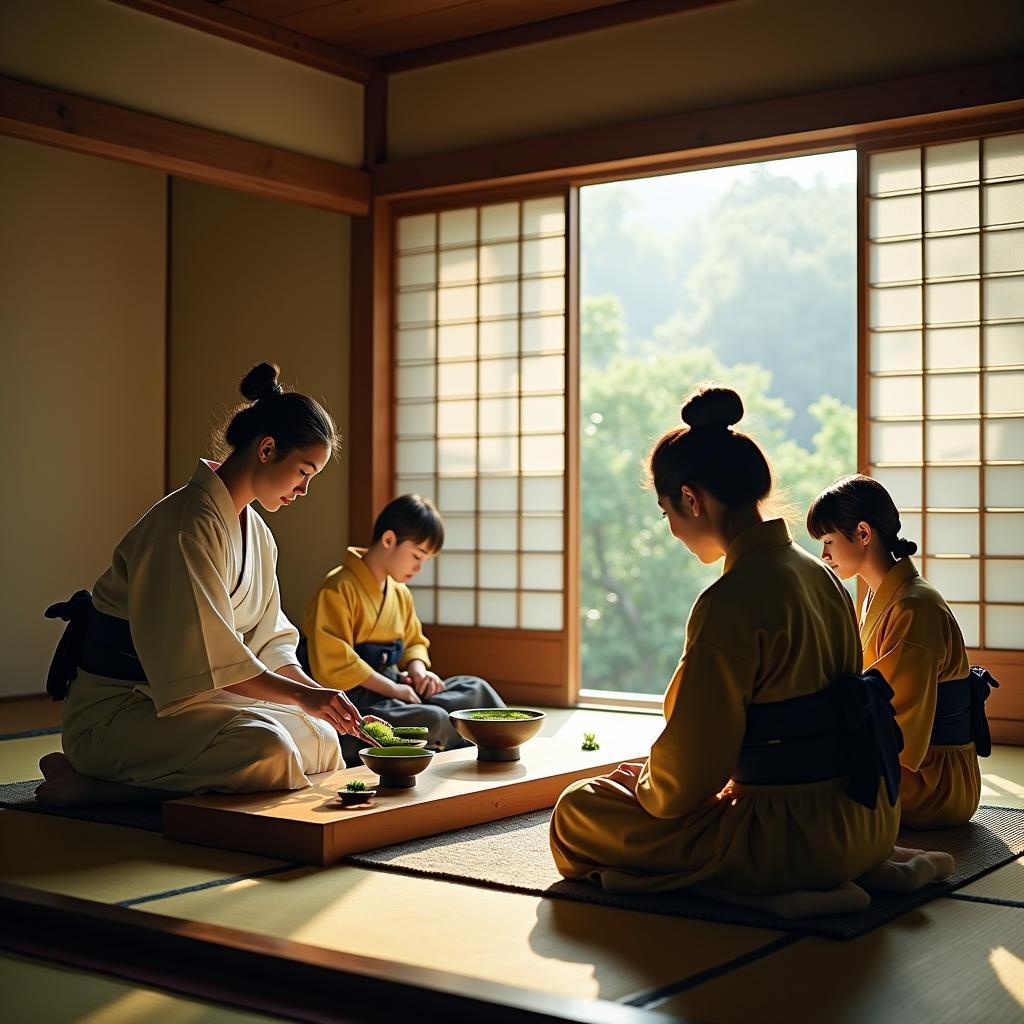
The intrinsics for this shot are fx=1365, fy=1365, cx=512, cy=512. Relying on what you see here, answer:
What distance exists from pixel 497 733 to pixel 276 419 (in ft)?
3.30

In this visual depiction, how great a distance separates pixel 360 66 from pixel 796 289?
10967 millimetres

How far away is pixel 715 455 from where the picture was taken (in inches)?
103

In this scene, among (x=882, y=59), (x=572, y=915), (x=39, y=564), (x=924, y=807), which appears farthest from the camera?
(x=39, y=564)

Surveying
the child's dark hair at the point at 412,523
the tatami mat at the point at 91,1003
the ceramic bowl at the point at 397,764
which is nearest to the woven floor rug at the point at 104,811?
the ceramic bowl at the point at 397,764

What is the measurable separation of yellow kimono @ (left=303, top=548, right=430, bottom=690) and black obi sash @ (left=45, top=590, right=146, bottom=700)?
1005 millimetres

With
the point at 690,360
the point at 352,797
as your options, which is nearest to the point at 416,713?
the point at 352,797

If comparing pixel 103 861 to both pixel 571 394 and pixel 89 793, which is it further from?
pixel 571 394

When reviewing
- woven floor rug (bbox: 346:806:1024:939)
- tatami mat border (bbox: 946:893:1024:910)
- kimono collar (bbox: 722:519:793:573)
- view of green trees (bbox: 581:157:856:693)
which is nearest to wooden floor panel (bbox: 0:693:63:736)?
woven floor rug (bbox: 346:806:1024:939)

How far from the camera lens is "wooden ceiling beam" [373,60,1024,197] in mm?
5020

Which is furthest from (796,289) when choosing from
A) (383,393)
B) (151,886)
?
(151,886)

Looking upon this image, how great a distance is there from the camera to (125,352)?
6.82 m

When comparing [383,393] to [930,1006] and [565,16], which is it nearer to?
[565,16]

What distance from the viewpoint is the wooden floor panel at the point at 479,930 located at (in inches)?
85.7

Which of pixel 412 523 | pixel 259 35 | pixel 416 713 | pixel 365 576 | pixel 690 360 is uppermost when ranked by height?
pixel 259 35
